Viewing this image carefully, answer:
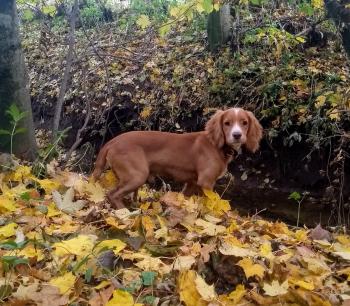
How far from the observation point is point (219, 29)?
9742 millimetres

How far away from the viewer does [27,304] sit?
2.31 m

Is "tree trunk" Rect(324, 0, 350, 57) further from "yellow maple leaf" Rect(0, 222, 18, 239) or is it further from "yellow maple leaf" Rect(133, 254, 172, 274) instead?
"yellow maple leaf" Rect(0, 222, 18, 239)

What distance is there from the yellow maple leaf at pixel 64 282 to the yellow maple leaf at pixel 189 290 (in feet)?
1.76

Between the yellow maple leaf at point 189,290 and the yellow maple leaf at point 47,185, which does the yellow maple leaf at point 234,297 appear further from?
the yellow maple leaf at point 47,185

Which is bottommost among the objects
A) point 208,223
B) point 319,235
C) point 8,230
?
point 319,235

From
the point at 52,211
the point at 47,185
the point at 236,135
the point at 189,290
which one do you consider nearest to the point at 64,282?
the point at 189,290

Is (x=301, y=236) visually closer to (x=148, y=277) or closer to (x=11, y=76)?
(x=148, y=277)

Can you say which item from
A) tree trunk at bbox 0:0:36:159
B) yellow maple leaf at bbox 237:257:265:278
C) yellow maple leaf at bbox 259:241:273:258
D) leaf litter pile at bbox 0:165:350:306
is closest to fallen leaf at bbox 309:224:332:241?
leaf litter pile at bbox 0:165:350:306

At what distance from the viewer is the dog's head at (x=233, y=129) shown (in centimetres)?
571

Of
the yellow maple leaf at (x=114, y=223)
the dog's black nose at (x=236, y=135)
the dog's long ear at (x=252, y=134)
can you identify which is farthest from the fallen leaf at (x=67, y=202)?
the dog's long ear at (x=252, y=134)

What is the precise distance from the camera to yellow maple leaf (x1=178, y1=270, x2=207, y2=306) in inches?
96.2

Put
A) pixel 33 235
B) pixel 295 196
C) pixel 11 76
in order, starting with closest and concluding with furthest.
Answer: pixel 33 235, pixel 11 76, pixel 295 196

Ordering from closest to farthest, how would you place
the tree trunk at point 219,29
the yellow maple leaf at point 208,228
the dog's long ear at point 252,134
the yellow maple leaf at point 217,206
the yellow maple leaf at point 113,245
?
the yellow maple leaf at point 113,245, the yellow maple leaf at point 208,228, the yellow maple leaf at point 217,206, the dog's long ear at point 252,134, the tree trunk at point 219,29

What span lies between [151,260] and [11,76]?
271 cm
